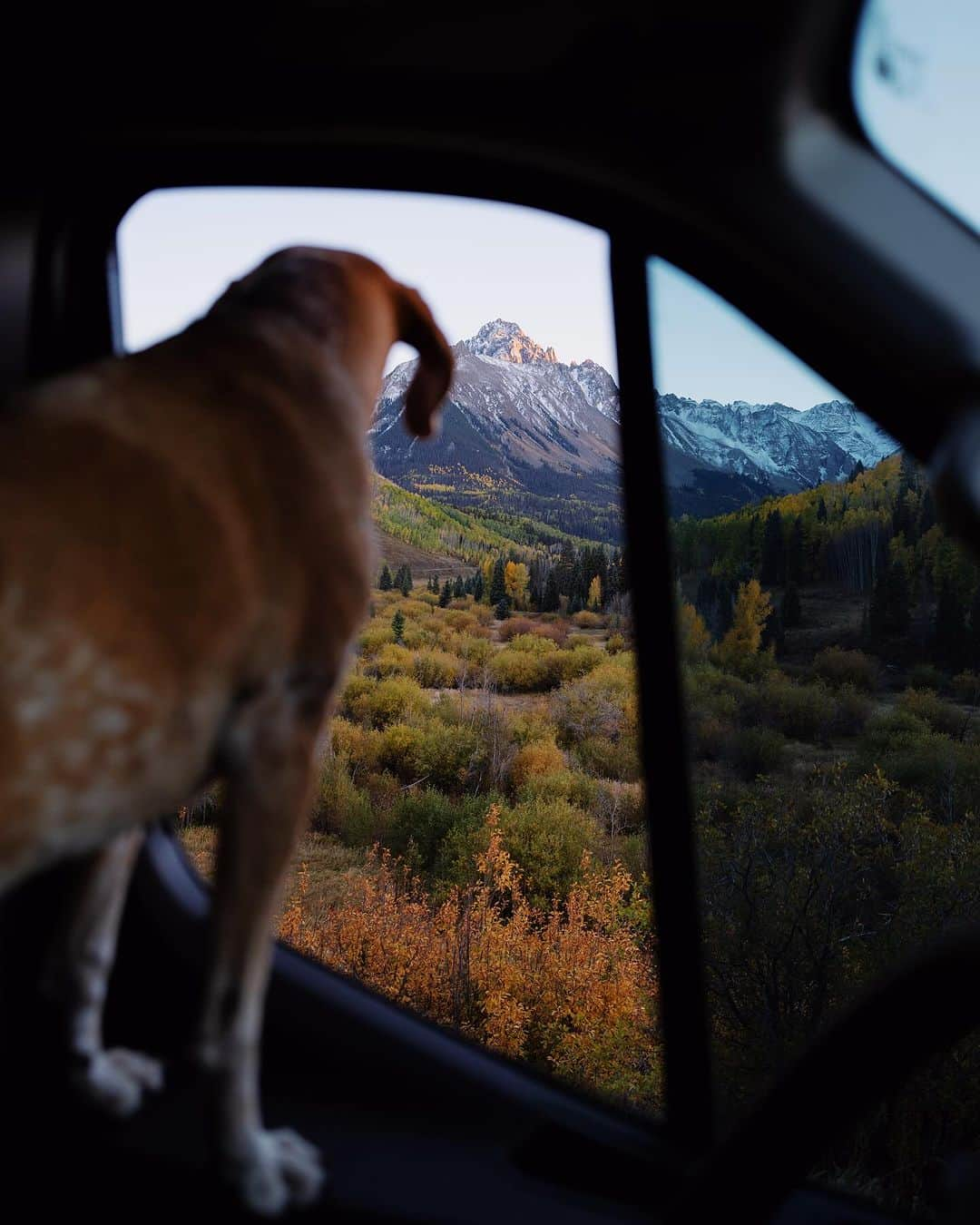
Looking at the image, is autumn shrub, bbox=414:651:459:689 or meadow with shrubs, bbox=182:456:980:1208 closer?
meadow with shrubs, bbox=182:456:980:1208

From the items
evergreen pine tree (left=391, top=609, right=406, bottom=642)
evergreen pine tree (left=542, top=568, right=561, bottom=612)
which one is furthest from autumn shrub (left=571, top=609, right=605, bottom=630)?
evergreen pine tree (left=391, top=609, right=406, bottom=642)

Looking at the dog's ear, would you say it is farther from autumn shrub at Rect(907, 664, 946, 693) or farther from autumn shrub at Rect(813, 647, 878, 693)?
autumn shrub at Rect(907, 664, 946, 693)

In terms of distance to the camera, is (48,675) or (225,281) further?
(225,281)

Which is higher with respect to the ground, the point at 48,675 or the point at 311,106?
Result: the point at 311,106

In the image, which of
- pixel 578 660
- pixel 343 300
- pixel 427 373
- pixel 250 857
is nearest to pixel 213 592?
pixel 250 857

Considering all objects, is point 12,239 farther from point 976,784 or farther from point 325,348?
point 976,784

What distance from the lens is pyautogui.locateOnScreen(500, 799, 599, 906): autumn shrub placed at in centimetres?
324

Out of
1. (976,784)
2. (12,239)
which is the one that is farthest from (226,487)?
(976,784)

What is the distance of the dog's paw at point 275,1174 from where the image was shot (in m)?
1.19

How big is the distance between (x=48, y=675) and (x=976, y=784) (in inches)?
73.8

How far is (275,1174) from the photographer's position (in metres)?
1.22

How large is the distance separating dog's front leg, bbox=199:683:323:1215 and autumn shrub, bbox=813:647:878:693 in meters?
1.36

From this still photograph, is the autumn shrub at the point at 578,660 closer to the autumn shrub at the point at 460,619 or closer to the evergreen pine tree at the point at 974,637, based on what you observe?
the autumn shrub at the point at 460,619

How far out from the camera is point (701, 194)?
1.12 m
